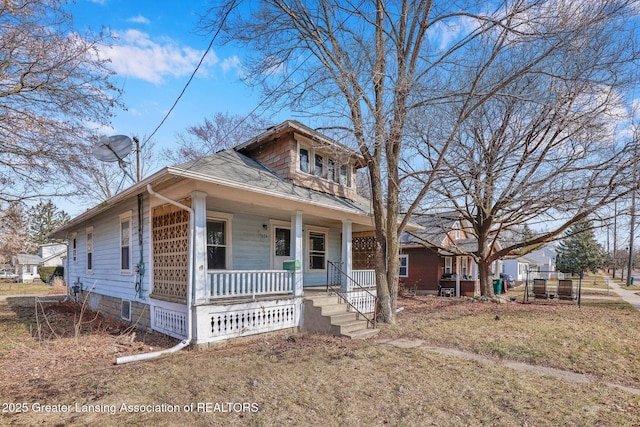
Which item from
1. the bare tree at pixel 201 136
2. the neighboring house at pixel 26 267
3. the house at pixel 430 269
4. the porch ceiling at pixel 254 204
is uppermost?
the bare tree at pixel 201 136

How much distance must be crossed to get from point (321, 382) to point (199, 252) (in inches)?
139

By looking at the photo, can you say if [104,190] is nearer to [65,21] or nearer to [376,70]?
[65,21]

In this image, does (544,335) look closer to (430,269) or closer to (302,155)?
(302,155)

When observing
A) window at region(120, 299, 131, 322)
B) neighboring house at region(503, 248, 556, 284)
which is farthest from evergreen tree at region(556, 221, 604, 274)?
window at region(120, 299, 131, 322)

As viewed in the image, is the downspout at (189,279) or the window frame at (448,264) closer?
the downspout at (189,279)

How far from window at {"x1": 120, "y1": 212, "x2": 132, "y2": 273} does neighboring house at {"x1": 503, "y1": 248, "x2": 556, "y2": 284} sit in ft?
66.8

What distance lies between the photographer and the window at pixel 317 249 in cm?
1193

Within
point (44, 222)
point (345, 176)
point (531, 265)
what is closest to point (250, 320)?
point (345, 176)

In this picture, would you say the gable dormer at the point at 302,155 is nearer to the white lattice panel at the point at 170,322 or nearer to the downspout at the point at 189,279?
the downspout at the point at 189,279

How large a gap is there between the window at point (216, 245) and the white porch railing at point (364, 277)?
3944 millimetres

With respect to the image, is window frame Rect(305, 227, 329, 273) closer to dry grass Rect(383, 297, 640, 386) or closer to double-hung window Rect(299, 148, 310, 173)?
double-hung window Rect(299, 148, 310, 173)

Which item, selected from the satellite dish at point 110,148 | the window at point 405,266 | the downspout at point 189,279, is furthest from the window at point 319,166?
the window at point 405,266

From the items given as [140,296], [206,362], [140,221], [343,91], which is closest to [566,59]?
[343,91]

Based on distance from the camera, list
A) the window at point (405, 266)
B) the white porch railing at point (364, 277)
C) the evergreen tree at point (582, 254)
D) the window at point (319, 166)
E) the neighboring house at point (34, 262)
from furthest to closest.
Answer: the neighboring house at point (34, 262), the evergreen tree at point (582, 254), the window at point (405, 266), the window at point (319, 166), the white porch railing at point (364, 277)
